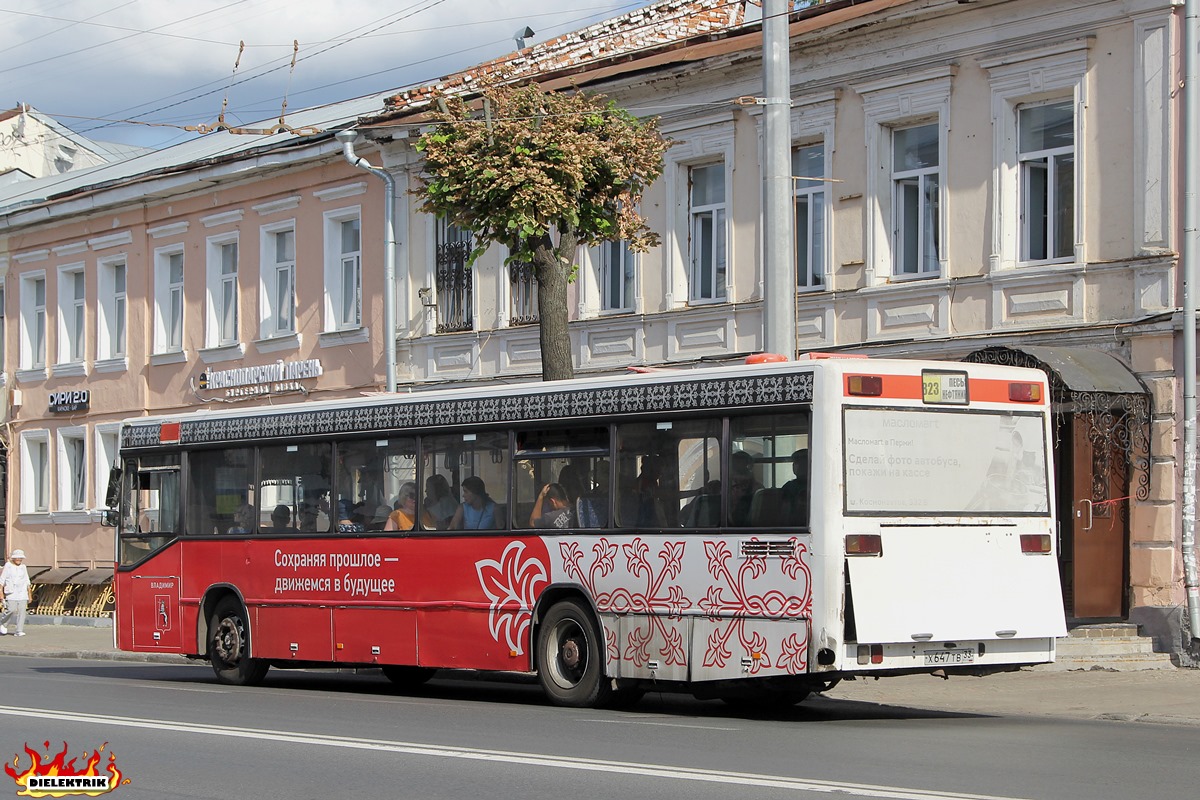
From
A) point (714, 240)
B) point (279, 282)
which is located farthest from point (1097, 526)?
point (279, 282)

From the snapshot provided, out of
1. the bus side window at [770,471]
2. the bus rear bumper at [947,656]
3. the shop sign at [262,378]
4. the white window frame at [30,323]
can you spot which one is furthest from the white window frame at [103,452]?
the bus rear bumper at [947,656]

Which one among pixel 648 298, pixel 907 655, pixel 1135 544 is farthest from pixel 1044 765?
pixel 648 298

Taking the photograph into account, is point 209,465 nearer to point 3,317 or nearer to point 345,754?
point 345,754

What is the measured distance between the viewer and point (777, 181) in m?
15.9

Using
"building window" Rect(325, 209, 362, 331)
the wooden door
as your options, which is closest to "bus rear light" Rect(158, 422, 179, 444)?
the wooden door

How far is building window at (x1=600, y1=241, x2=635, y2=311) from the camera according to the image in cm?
2562

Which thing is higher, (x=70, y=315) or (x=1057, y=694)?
(x=70, y=315)

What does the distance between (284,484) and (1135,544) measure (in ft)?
29.6

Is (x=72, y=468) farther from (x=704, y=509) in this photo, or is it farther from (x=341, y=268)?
(x=704, y=509)

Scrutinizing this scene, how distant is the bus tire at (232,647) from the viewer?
18234mm

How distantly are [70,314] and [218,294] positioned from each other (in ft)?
17.6

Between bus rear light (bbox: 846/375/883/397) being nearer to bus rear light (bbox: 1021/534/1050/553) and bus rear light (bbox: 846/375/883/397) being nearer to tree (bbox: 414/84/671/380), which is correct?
bus rear light (bbox: 1021/534/1050/553)

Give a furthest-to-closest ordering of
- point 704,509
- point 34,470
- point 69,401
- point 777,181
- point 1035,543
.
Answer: point 34,470
point 69,401
point 777,181
point 704,509
point 1035,543

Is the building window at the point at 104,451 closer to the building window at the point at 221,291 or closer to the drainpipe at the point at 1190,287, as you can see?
the building window at the point at 221,291
